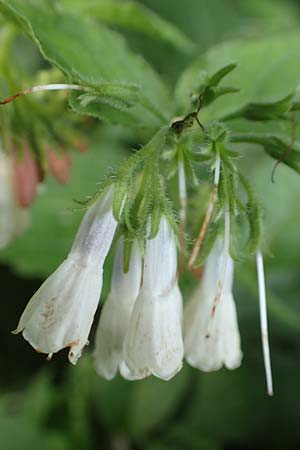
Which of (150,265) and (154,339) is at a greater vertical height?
(150,265)

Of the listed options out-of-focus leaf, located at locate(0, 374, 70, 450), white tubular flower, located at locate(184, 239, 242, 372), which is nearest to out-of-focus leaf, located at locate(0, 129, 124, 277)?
out-of-focus leaf, located at locate(0, 374, 70, 450)

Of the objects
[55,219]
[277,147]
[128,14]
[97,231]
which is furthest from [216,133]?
[55,219]

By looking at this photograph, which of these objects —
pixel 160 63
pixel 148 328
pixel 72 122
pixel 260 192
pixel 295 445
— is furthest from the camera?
pixel 160 63

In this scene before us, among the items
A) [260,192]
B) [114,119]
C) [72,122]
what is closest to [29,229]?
[72,122]

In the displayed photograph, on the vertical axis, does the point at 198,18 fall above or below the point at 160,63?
above

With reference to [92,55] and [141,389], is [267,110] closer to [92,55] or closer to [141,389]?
[92,55]

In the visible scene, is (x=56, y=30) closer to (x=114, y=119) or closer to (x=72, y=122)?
(x=114, y=119)
